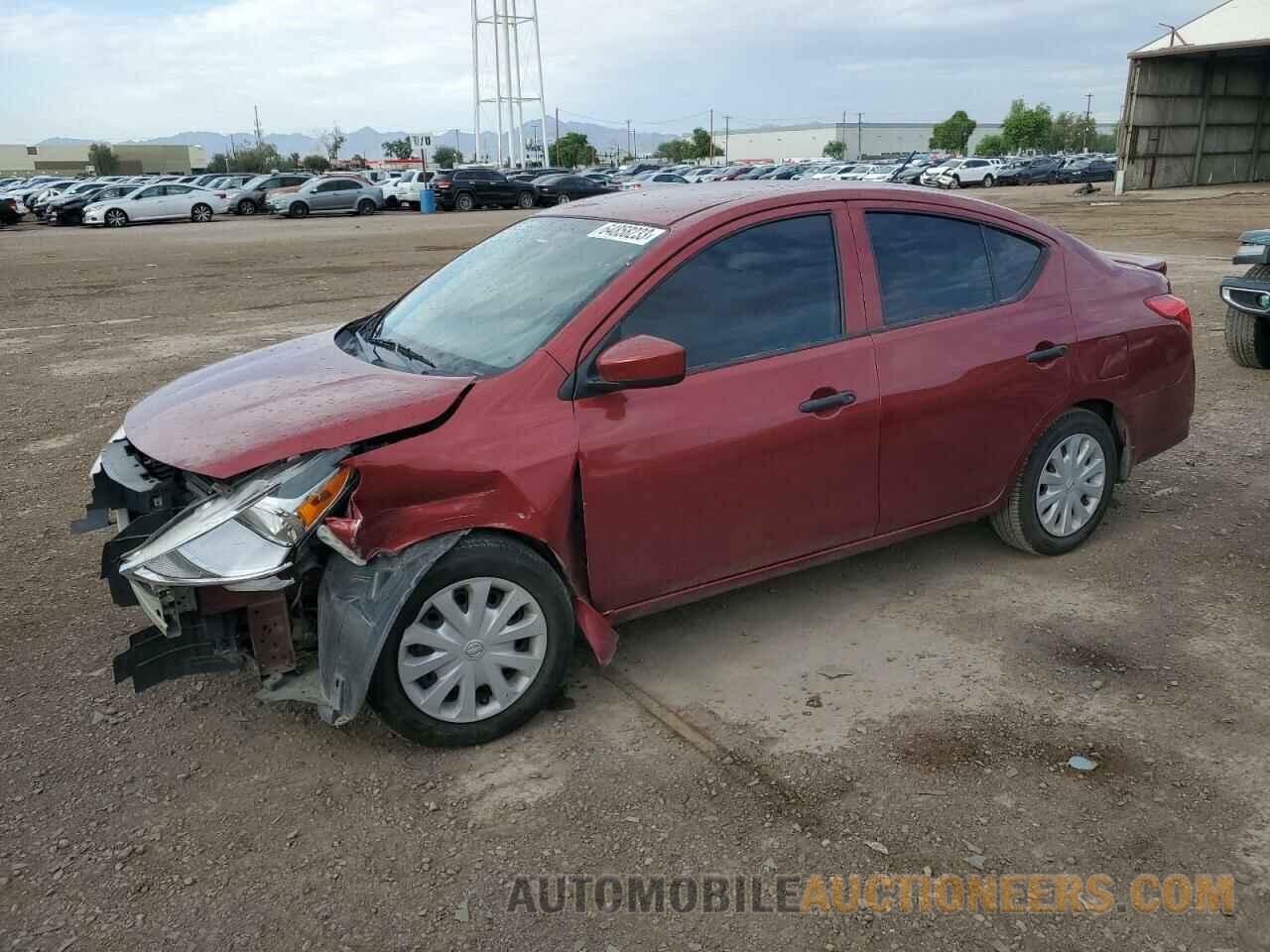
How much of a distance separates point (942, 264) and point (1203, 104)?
135ft

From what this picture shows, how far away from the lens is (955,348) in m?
4.12

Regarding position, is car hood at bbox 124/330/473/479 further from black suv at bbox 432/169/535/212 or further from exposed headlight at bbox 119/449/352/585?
black suv at bbox 432/169/535/212

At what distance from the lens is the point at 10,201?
3538cm

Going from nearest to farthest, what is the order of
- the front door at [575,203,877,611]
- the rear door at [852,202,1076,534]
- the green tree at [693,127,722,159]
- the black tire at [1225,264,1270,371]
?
1. the front door at [575,203,877,611]
2. the rear door at [852,202,1076,534]
3. the black tire at [1225,264,1270,371]
4. the green tree at [693,127,722,159]

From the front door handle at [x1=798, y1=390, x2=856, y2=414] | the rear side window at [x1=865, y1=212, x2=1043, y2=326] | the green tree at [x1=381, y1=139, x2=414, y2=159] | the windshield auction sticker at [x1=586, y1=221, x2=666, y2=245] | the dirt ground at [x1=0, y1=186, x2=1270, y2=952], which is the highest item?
the green tree at [x1=381, y1=139, x2=414, y2=159]

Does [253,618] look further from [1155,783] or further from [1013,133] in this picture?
[1013,133]

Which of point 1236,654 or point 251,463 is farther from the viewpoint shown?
point 1236,654

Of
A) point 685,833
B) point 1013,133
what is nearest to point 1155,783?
point 685,833

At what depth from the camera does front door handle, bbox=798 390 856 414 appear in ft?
12.3

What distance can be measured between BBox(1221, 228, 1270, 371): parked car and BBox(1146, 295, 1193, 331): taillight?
11.8 feet

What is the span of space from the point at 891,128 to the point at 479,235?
15659cm

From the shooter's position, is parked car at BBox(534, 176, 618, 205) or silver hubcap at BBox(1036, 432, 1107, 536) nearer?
silver hubcap at BBox(1036, 432, 1107, 536)

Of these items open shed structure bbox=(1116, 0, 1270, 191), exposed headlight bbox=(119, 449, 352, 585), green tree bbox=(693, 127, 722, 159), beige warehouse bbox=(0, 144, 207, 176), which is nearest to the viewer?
exposed headlight bbox=(119, 449, 352, 585)

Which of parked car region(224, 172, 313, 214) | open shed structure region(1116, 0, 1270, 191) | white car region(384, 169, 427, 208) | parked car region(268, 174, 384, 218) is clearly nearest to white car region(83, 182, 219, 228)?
parked car region(224, 172, 313, 214)
